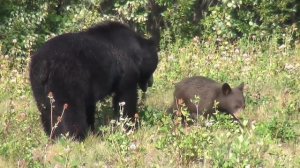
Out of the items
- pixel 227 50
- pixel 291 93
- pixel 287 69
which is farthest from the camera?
pixel 227 50

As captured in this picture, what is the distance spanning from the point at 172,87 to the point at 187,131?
396cm

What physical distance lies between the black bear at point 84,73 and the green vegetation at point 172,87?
0.85 feet

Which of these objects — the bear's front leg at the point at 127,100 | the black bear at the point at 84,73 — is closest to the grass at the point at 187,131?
the bear's front leg at the point at 127,100

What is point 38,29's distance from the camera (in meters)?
15.9

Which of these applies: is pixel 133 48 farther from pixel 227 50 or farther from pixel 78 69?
pixel 227 50

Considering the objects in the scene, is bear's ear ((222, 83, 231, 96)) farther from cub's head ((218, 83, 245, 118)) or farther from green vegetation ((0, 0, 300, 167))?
green vegetation ((0, 0, 300, 167))

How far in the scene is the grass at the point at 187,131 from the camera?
521 centimetres

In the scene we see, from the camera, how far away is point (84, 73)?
659 cm

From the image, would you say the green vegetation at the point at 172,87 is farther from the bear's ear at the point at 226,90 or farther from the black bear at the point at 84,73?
the bear's ear at the point at 226,90

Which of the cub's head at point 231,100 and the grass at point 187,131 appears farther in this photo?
the cub's head at point 231,100

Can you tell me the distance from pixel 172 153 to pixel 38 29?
11.1 metres

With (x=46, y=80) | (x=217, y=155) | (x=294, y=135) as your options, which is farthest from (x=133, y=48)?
(x=217, y=155)

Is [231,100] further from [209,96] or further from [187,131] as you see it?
[187,131]

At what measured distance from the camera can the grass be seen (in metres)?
5.21
